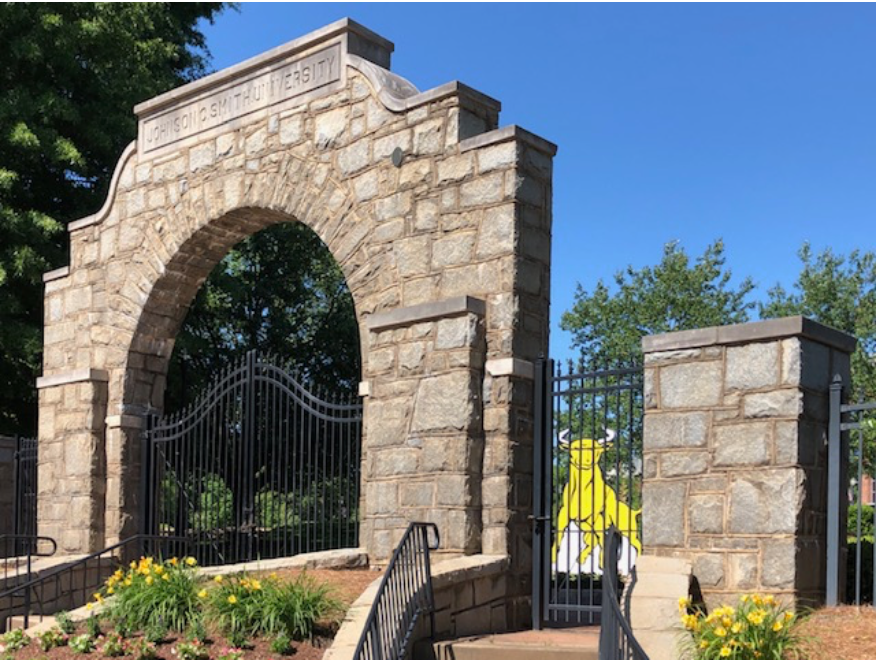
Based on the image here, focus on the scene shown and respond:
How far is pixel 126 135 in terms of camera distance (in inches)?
688

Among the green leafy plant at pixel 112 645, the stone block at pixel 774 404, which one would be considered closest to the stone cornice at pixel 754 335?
the stone block at pixel 774 404

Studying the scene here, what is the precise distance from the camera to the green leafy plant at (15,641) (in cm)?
869

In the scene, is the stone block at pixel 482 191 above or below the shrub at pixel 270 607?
above

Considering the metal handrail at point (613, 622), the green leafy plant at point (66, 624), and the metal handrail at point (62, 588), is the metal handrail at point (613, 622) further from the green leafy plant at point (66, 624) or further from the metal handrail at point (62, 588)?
the metal handrail at point (62, 588)

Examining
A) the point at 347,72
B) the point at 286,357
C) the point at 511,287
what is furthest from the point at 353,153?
the point at 286,357

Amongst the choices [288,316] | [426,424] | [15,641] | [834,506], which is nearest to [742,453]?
[834,506]

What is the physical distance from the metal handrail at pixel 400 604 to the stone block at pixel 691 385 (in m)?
1.97

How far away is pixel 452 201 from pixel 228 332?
43.2 ft

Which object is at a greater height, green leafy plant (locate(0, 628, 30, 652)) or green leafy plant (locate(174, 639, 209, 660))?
green leafy plant (locate(174, 639, 209, 660))

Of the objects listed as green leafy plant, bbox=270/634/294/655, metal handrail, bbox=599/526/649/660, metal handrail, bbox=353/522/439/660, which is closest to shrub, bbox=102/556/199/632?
green leafy plant, bbox=270/634/294/655

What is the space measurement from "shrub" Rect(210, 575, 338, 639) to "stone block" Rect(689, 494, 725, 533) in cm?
259

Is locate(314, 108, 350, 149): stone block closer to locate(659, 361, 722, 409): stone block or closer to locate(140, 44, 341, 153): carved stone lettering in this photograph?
locate(140, 44, 341, 153): carved stone lettering

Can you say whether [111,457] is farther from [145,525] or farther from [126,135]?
[126,135]

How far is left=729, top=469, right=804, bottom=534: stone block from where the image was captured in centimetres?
671
